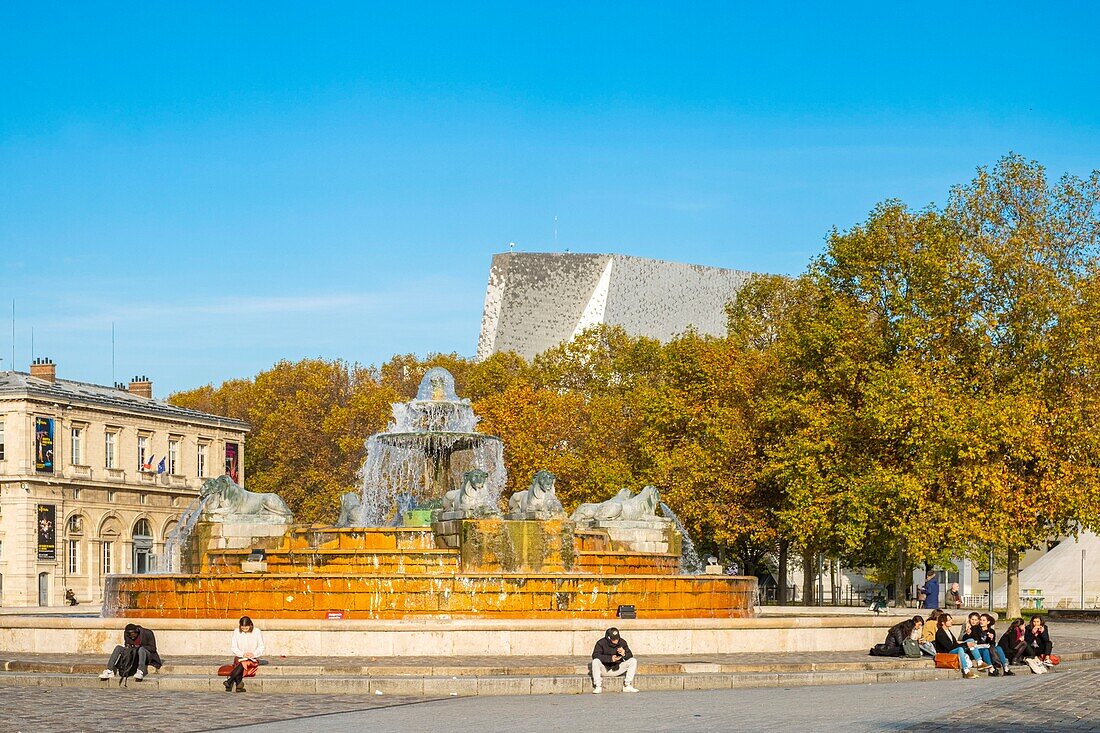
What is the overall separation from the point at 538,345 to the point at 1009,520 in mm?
75942

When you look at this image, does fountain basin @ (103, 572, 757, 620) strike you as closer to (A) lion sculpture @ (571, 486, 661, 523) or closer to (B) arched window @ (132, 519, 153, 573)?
(A) lion sculpture @ (571, 486, 661, 523)

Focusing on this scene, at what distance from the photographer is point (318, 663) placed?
22.6 meters

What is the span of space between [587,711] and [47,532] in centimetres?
6345

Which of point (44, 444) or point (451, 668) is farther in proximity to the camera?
point (44, 444)

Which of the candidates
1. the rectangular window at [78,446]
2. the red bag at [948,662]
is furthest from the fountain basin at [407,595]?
the rectangular window at [78,446]

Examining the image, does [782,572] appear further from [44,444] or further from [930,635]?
[44,444]

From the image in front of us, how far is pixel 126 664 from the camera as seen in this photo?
21141 millimetres

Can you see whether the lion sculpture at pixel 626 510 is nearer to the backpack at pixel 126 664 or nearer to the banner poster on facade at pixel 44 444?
the backpack at pixel 126 664

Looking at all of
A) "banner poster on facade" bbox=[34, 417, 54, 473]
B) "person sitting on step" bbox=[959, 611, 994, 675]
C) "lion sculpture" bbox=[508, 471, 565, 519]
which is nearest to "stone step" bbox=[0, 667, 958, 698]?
"person sitting on step" bbox=[959, 611, 994, 675]

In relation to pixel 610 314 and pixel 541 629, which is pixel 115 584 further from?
pixel 610 314

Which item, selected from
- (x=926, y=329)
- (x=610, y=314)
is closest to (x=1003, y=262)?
(x=926, y=329)

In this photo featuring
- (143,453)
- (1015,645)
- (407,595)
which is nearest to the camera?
(1015,645)

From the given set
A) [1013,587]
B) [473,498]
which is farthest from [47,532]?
[473,498]

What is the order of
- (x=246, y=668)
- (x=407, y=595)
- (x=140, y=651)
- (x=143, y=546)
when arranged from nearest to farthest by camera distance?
(x=246, y=668)
(x=140, y=651)
(x=407, y=595)
(x=143, y=546)
